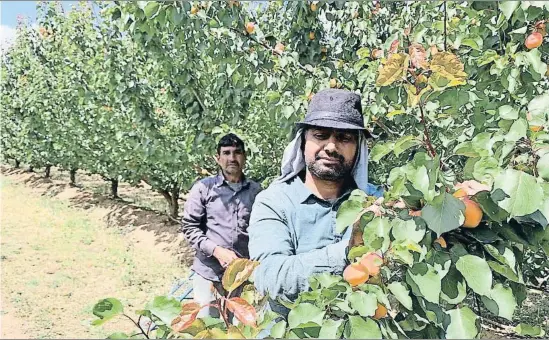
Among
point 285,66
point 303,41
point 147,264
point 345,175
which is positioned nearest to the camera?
point 345,175

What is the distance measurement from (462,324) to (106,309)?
69 centimetres

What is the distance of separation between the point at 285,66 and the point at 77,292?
396 cm

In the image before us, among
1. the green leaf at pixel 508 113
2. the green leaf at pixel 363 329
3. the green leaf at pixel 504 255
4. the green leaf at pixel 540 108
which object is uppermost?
the green leaf at pixel 540 108

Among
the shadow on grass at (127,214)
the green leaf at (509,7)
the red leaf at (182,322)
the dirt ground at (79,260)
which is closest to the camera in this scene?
the red leaf at (182,322)

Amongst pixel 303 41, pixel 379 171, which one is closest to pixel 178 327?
pixel 303 41

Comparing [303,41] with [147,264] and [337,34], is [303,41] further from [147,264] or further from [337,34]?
[147,264]

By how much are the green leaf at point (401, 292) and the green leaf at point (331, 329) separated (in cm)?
13

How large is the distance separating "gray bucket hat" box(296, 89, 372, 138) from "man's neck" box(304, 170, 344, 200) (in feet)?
0.61

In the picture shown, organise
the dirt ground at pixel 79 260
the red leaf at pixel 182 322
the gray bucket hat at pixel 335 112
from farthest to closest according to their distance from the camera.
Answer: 1. the dirt ground at pixel 79 260
2. the gray bucket hat at pixel 335 112
3. the red leaf at pixel 182 322

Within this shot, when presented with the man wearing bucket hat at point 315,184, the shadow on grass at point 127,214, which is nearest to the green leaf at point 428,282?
the man wearing bucket hat at point 315,184

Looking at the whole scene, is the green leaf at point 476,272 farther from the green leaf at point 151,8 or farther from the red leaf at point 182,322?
the green leaf at point 151,8

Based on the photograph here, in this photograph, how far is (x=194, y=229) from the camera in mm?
3170

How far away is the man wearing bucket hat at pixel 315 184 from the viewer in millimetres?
1523

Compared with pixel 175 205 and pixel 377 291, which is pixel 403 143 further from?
pixel 175 205
